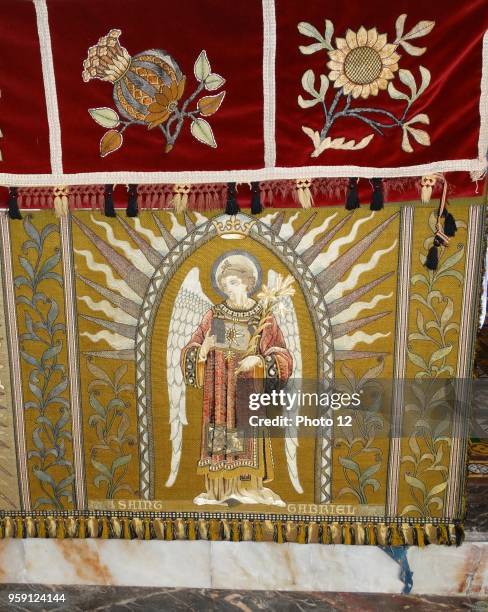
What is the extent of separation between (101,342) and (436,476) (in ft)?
4.94

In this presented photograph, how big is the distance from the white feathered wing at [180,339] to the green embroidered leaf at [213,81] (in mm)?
682

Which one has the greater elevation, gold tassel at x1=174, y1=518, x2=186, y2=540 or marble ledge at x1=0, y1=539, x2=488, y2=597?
gold tassel at x1=174, y1=518, x2=186, y2=540

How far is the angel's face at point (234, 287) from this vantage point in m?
2.31

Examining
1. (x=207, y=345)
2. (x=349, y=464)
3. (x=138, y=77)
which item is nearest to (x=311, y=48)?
(x=138, y=77)

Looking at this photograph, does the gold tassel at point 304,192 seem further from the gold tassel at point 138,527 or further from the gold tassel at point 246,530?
the gold tassel at point 138,527

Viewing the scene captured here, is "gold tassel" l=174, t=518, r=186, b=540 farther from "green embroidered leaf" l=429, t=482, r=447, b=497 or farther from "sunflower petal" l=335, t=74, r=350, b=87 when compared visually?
"sunflower petal" l=335, t=74, r=350, b=87

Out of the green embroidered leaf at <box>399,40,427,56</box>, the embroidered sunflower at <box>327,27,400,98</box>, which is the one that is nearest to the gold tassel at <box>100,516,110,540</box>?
the embroidered sunflower at <box>327,27,400,98</box>

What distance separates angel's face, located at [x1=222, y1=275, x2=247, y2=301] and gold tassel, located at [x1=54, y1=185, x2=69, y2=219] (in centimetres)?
67

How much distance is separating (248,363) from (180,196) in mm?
723

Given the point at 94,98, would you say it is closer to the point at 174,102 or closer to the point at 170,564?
the point at 174,102

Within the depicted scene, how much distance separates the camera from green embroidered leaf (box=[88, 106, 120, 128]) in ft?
6.94

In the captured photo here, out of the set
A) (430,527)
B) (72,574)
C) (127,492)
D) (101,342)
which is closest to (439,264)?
(430,527)

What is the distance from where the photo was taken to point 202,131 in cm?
212

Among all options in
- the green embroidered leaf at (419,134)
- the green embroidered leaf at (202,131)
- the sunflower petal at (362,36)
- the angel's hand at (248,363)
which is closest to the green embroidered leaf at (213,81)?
the green embroidered leaf at (202,131)
